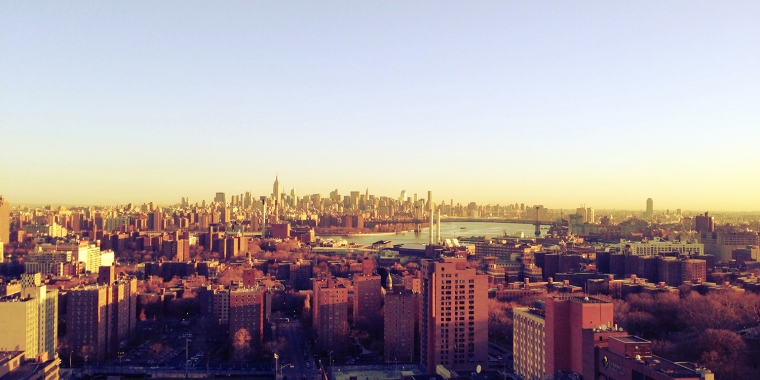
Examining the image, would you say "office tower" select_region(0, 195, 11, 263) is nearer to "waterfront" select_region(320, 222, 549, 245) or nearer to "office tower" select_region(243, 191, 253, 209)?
"waterfront" select_region(320, 222, 549, 245)

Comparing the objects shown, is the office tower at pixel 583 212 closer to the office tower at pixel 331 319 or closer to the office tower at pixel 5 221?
the office tower at pixel 5 221

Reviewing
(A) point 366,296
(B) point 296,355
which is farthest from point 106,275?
(B) point 296,355

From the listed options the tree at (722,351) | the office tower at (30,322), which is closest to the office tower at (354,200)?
the office tower at (30,322)

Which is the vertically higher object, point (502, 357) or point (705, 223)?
point (705, 223)

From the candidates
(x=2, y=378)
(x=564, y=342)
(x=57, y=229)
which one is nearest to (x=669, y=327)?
(x=564, y=342)

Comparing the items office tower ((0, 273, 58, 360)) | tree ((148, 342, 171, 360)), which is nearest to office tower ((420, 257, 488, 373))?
tree ((148, 342, 171, 360))

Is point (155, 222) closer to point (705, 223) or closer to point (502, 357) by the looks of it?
point (705, 223)

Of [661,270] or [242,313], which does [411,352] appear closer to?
[242,313]
